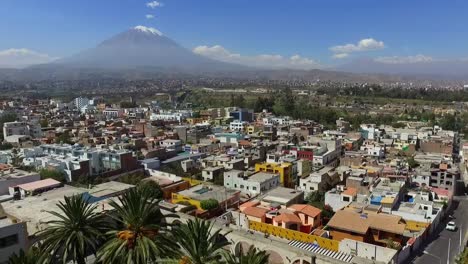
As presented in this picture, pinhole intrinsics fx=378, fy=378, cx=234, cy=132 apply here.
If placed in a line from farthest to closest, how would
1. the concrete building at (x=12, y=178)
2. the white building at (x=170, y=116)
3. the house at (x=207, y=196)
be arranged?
1. the white building at (x=170, y=116)
2. the house at (x=207, y=196)
3. the concrete building at (x=12, y=178)

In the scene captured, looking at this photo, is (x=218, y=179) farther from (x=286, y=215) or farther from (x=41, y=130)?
(x=41, y=130)

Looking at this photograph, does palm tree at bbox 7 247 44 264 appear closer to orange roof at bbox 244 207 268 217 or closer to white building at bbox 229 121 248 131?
orange roof at bbox 244 207 268 217

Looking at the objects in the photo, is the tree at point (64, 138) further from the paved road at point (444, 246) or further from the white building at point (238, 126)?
the paved road at point (444, 246)

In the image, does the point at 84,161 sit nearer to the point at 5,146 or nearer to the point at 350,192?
the point at 5,146

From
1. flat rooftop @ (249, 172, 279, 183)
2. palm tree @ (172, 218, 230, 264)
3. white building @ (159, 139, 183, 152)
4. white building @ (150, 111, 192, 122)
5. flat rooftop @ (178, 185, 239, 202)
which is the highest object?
palm tree @ (172, 218, 230, 264)

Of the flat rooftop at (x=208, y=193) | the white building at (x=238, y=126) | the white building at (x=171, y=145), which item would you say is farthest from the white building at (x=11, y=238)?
the white building at (x=238, y=126)

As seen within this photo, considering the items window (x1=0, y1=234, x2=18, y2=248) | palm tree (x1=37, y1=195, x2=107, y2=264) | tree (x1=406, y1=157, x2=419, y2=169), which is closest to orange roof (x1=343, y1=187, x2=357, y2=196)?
tree (x1=406, y1=157, x2=419, y2=169)

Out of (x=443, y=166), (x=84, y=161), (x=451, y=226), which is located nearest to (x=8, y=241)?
(x=84, y=161)
